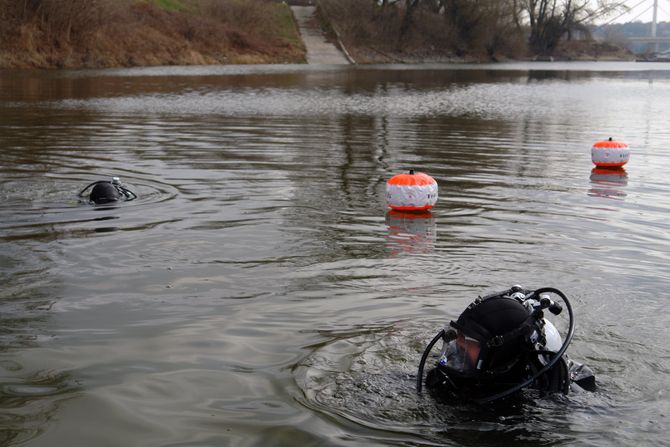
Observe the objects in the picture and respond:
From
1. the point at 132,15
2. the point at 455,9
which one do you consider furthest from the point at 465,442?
the point at 455,9

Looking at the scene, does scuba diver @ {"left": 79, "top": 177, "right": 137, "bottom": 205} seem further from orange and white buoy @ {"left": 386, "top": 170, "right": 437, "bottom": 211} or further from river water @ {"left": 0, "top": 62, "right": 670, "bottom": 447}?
orange and white buoy @ {"left": 386, "top": 170, "right": 437, "bottom": 211}

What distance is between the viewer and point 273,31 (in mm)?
80812

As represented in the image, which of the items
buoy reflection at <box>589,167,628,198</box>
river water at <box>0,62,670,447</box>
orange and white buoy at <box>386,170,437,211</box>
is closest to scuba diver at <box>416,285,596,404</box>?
river water at <box>0,62,670,447</box>

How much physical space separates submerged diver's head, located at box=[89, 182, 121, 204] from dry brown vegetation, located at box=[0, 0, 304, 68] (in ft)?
137

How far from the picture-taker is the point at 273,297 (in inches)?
315

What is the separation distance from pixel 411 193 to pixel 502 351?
669 cm

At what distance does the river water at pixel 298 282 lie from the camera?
18.0ft

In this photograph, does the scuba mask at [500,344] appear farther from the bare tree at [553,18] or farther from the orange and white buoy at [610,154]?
the bare tree at [553,18]

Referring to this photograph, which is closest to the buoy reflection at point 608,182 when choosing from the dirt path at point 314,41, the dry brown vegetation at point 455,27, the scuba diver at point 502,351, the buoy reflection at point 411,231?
the buoy reflection at point 411,231

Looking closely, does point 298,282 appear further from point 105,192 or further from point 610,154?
point 610,154

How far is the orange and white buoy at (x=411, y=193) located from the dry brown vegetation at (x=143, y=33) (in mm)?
43804

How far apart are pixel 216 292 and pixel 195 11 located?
241 feet

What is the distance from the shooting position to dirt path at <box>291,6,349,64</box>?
252 feet

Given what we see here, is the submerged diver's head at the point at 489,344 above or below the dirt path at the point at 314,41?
below
